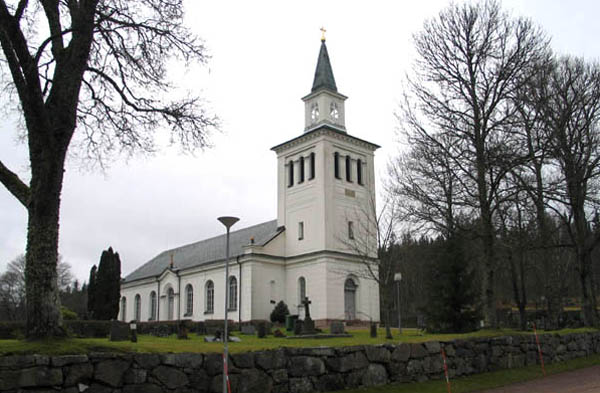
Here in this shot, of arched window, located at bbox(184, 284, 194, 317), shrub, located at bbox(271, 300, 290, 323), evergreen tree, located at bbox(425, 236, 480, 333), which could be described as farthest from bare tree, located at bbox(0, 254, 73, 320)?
evergreen tree, located at bbox(425, 236, 480, 333)

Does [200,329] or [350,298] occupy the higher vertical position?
[350,298]

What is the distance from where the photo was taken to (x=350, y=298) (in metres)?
38.0

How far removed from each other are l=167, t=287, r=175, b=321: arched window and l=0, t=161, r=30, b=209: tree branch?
38.0 meters

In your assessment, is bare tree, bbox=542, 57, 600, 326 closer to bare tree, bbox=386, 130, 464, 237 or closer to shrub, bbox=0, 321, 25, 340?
bare tree, bbox=386, 130, 464, 237

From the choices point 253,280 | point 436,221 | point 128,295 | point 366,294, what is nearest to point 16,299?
point 128,295

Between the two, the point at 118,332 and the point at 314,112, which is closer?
the point at 118,332

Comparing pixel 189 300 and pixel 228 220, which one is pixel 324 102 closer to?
pixel 189 300

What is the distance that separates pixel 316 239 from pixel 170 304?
1752 centimetres

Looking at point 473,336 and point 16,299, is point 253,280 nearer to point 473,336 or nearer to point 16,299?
point 473,336

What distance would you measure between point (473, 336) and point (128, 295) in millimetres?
45088

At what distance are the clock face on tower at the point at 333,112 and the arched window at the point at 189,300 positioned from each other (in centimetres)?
1811

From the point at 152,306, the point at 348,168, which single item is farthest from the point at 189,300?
the point at 348,168

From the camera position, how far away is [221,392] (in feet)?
33.7

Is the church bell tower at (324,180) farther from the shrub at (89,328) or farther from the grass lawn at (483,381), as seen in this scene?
the grass lawn at (483,381)
